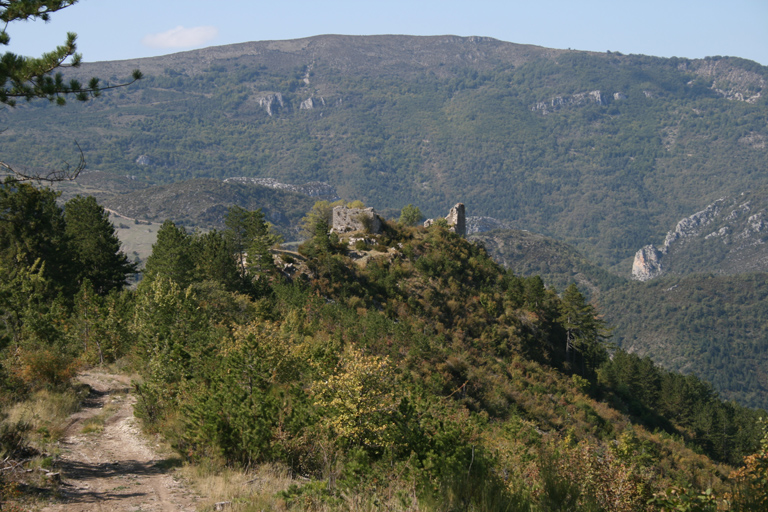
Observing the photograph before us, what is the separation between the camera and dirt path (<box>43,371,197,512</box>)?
10219 millimetres

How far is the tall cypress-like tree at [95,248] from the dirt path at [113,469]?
24.6 meters

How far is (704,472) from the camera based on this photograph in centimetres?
3809

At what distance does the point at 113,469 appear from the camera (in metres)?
12.5

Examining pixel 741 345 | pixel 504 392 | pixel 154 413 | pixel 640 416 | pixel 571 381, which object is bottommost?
pixel 741 345

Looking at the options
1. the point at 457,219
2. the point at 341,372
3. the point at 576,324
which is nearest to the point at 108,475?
the point at 341,372

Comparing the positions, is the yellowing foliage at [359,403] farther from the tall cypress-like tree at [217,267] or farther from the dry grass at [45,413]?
the tall cypress-like tree at [217,267]

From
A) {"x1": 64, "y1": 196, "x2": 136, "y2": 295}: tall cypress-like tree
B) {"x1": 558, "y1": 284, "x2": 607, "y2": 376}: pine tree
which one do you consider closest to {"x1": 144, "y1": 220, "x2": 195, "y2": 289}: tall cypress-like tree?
{"x1": 64, "y1": 196, "x2": 136, "y2": 295}: tall cypress-like tree

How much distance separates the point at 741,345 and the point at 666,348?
27604mm

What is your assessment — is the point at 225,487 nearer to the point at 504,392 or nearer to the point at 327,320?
the point at 327,320

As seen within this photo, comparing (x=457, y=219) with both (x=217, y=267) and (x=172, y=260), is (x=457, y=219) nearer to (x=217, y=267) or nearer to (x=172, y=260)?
(x=217, y=267)

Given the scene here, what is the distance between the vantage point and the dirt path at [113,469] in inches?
402

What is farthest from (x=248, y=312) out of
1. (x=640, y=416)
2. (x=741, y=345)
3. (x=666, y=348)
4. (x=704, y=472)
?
(x=741, y=345)

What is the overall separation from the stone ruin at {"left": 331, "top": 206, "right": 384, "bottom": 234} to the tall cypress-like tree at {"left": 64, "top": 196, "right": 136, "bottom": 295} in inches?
832

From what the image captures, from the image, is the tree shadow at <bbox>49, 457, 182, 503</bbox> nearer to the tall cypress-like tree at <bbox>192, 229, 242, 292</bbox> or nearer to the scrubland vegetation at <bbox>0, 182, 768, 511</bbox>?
the scrubland vegetation at <bbox>0, 182, 768, 511</bbox>
